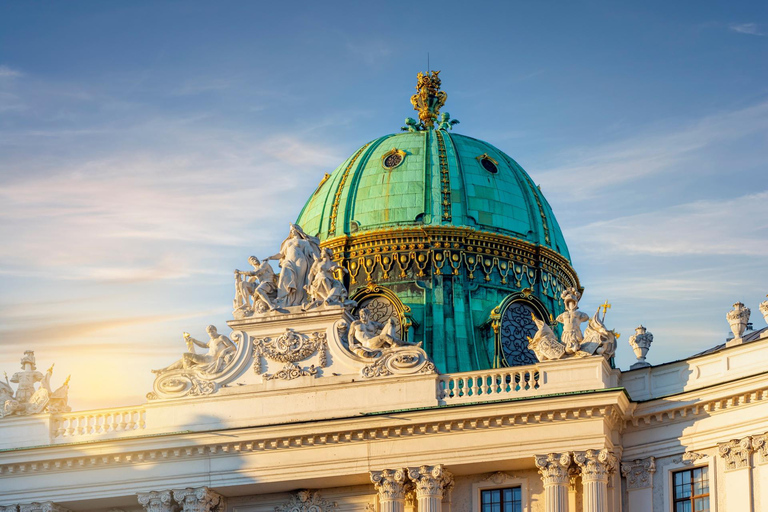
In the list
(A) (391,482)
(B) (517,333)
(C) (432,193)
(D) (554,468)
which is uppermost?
(C) (432,193)

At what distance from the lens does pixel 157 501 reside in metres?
44.3

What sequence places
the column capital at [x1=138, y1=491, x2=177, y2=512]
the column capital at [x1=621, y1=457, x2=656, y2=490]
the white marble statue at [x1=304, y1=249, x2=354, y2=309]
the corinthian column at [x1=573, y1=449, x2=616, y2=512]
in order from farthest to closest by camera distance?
the white marble statue at [x1=304, y1=249, x2=354, y2=309], the column capital at [x1=138, y1=491, x2=177, y2=512], the column capital at [x1=621, y1=457, x2=656, y2=490], the corinthian column at [x1=573, y1=449, x2=616, y2=512]

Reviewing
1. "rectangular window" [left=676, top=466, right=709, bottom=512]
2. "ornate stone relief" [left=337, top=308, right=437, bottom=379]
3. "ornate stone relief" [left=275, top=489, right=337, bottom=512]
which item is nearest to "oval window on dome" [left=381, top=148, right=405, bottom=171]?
"ornate stone relief" [left=337, top=308, right=437, bottom=379]

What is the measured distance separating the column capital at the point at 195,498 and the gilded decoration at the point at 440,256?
1012 centimetres

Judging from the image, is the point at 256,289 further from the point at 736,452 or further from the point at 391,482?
the point at 736,452

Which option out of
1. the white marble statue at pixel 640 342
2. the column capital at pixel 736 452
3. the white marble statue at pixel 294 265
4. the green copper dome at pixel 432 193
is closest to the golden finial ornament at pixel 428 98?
the green copper dome at pixel 432 193

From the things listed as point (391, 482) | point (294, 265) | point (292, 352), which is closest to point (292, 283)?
point (294, 265)

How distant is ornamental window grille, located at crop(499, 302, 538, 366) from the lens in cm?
5109

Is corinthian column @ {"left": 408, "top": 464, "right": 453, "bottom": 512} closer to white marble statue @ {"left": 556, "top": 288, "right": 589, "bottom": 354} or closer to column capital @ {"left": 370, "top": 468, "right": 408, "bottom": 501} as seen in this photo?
column capital @ {"left": 370, "top": 468, "right": 408, "bottom": 501}

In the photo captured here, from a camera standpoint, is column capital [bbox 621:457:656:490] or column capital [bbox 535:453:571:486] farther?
column capital [bbox 621:457:656:490]

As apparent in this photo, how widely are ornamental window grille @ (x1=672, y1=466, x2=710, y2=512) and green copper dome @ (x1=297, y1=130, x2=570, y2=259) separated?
13.3m

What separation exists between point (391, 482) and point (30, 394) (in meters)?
10.8

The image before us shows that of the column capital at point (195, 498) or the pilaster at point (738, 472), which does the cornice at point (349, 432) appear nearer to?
the column capital at point (195, 498)

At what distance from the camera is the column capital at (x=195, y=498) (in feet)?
144
